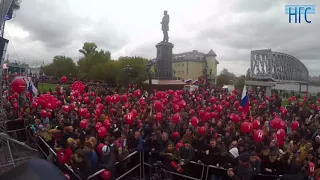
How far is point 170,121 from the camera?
28.1 ft

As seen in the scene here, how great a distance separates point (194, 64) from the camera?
78.8 meters

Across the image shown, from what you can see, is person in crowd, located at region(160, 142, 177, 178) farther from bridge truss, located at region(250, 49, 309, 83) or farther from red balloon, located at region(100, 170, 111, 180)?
bridge truss, located at region(250, 49, 309, 83)

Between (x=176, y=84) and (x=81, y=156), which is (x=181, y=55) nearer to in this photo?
(x=176, y=84)

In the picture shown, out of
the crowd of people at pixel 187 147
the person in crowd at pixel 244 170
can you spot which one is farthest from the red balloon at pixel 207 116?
the person in crowd at pixel 244 170

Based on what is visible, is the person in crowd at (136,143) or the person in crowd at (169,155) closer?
the person in crowd at (169,155)

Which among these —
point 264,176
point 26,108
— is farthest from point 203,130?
point 26,108

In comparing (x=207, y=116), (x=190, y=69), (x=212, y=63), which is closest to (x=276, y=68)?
(x=212, y=63)

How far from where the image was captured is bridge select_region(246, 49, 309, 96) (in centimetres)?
8706

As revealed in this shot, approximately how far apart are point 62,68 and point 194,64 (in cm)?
3926

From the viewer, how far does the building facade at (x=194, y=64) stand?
7844cm

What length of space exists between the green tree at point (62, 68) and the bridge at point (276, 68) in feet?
165

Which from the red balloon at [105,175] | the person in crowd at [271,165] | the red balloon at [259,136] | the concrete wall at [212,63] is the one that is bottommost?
the red balloon at [105,175]

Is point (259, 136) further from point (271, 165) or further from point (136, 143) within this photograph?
point (136, 143)

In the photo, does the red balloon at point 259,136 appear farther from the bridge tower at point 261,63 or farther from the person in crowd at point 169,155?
the bridge tower at point 261,63
